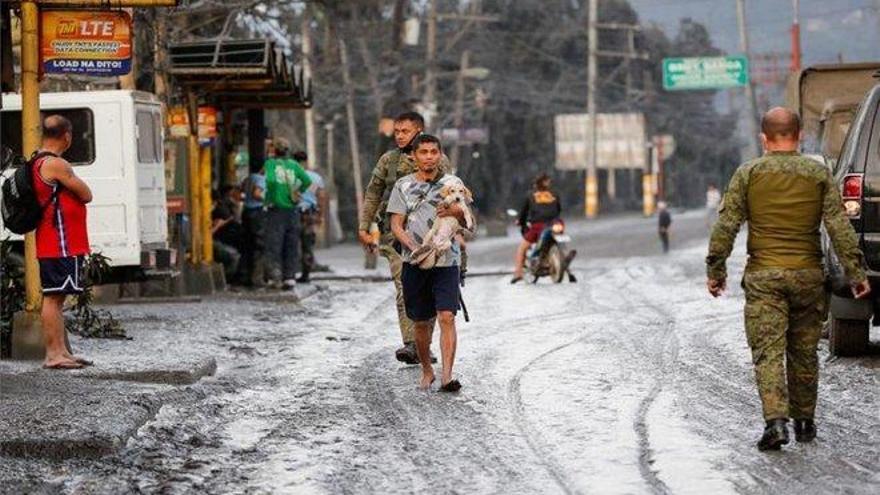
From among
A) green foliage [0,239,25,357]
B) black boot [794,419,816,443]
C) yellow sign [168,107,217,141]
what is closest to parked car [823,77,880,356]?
black boot [794,419,816,443]

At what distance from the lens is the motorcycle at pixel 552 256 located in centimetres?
2538

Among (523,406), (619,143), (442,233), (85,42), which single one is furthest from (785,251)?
(619,143)

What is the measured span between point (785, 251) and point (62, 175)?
5352 millimetres

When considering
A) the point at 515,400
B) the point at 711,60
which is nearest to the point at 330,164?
the point at 711,60

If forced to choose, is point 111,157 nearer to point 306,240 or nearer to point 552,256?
point 306,240

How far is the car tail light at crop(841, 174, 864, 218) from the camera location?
472 inches

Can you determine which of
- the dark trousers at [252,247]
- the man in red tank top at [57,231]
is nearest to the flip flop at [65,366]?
the man in red tank top at [57,231]

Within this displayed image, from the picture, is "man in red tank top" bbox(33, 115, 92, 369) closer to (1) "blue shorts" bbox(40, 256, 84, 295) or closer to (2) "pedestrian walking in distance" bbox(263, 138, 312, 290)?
(1) "blue shorts" bbox(40, 256, 84, 295)

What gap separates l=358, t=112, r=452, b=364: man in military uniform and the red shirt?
196 centimetres

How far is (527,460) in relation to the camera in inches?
329

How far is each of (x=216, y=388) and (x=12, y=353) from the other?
2.04 metres

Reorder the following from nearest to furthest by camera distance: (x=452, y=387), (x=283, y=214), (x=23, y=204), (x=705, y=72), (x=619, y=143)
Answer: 1. (x=452, y=387)
2. (x=23, y=204)
3. (x=283, y=214)
4. (x=705, y=72)
5. (x=619, y=143)

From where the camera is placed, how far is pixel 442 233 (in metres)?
11.3

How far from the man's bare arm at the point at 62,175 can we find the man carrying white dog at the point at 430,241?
222cm
